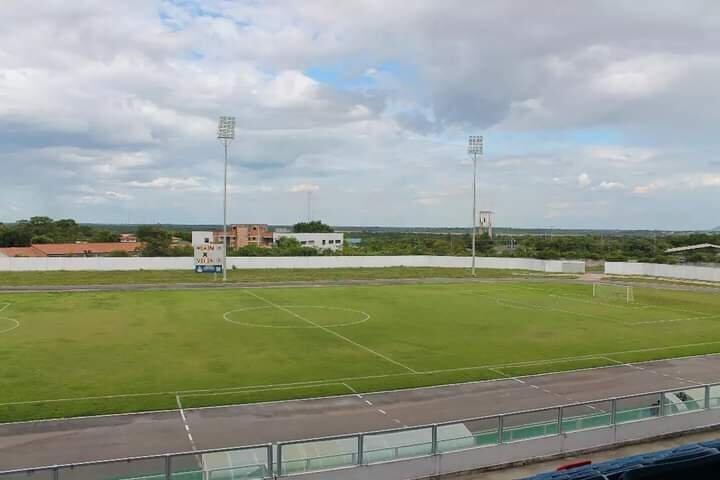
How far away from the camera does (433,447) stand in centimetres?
1298

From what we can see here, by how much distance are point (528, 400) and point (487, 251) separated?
316ft

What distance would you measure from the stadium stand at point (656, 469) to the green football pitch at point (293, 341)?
15.0 m

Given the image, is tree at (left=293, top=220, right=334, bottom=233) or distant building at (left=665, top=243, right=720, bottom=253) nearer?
distant building at (left=665, top=243, right=720, bottom=253)

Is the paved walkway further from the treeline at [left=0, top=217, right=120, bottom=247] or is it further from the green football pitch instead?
the treeline at [left=0, top=217, right=120, bottom=247]

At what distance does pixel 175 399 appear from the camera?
75.3 ft

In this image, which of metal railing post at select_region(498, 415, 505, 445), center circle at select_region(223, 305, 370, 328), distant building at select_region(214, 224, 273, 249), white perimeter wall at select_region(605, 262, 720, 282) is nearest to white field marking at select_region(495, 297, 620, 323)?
center circle at select_region(223, 305, 370, 328)

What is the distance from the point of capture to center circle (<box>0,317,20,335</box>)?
36.3 m

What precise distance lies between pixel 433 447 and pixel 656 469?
458 cm

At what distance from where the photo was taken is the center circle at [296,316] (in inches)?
1587

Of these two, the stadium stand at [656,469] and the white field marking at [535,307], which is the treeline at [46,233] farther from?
the stadium stand at [656,469]

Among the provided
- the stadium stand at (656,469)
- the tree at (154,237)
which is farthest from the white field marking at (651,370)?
the tree at (154,237)

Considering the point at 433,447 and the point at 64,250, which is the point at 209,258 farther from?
the point at 433,447

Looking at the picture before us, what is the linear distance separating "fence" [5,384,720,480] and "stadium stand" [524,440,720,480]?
3.17m

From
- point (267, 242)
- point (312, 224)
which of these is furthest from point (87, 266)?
point (312, 224)
